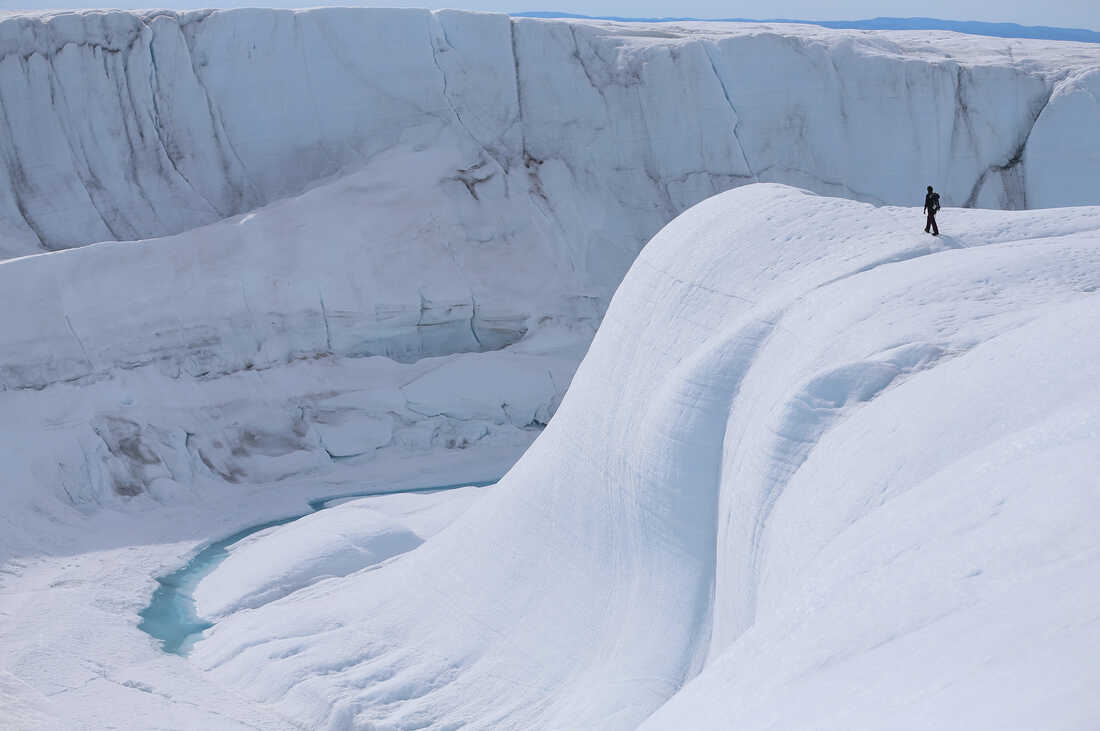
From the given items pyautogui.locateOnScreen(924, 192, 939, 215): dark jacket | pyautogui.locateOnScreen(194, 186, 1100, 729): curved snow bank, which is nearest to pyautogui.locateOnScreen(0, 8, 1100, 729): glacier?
pyautogui.locateOnScreen(194, 186, 1100, 729): curved snow bank

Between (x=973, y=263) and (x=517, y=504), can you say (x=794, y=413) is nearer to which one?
(x=973, y=263)

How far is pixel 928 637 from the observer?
10.4ft

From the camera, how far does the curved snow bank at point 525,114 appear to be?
13.6m

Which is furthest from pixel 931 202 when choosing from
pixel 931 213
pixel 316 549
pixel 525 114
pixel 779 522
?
pixel 525 114

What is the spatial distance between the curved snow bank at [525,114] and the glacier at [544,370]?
0.14 ft

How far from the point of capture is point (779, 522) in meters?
5.04

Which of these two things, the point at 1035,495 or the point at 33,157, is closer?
the point at 1035,495

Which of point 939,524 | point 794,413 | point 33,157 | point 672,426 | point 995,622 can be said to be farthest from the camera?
point 33,157

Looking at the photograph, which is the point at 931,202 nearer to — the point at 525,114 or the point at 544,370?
the point at 544,370

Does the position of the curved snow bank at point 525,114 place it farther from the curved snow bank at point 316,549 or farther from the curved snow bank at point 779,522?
the curved snow bank at point 779,522

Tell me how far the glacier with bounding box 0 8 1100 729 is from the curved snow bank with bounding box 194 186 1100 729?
0.07ft

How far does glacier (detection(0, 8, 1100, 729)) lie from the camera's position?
3.99 metres

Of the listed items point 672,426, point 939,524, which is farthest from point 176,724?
point 939,524

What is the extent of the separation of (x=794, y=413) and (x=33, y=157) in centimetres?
1098
